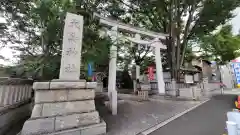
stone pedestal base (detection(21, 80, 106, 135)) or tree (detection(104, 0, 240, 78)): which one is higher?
tree (detection(104, 0, 240, 78))

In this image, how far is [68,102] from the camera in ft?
10.7

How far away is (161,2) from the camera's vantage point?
398 inches

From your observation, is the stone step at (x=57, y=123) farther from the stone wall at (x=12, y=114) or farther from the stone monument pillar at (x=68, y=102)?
the stone wall at (x=12, y=114)

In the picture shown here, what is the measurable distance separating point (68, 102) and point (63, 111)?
234 millimetres

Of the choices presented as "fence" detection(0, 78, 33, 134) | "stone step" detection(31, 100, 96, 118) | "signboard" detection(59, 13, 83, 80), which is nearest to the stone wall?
"fence" detection(0, 78, 33, 134)

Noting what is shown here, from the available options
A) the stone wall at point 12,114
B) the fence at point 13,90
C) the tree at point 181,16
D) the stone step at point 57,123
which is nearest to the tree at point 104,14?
the tree at point 181,16

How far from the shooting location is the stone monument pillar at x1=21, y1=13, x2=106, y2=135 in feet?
9.53

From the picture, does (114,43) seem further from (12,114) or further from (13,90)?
(12,114)

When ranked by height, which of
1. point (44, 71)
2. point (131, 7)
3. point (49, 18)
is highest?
point (131, 7)

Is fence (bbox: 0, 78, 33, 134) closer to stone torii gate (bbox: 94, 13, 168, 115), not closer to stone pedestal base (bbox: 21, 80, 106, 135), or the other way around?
stone pedestal base (bbox: 21, 80, 106, 135)

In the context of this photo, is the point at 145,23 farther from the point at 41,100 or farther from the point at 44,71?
the point at 41,100

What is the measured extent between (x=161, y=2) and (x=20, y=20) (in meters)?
9.74

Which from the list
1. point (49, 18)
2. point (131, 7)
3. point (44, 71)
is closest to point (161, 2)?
point (131, 7)

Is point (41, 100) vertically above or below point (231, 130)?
above
